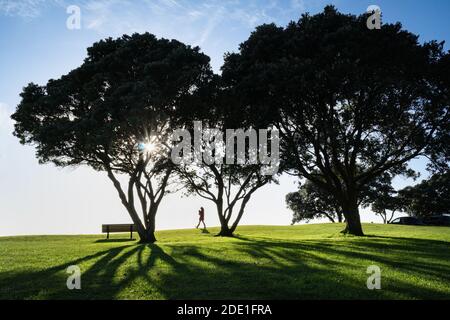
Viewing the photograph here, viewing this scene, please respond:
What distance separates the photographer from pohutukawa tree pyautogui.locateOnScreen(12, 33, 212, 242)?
28.5 meters

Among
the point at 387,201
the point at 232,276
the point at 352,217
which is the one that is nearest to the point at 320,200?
the point at 387,201

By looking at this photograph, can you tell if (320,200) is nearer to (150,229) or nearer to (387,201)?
(387,201)

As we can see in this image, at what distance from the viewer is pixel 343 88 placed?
30.1 m

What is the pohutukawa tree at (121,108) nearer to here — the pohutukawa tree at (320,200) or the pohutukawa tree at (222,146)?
the pohutukawa tree at (222,146)

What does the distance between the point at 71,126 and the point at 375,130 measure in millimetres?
23861

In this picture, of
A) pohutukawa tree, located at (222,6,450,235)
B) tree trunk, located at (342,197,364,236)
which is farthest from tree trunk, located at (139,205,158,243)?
tree trunk, located at (342,197,364,236)

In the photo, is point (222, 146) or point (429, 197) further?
point (429, 197)

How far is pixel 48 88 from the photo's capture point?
33531mm

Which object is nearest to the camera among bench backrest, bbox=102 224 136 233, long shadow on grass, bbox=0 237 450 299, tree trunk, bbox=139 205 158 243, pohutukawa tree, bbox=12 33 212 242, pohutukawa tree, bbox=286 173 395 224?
long shadow on grass, bbox=0 237 450 299

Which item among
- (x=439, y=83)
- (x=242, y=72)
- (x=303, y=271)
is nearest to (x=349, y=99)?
(x=439, y=83)

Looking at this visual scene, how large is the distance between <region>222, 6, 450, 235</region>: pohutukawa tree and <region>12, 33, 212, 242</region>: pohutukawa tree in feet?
16.7

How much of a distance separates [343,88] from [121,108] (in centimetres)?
1585

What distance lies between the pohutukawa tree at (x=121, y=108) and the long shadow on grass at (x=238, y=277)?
40.2 ft

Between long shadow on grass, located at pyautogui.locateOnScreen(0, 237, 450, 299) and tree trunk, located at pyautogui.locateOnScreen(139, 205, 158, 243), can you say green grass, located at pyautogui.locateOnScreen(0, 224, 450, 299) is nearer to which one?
long shadow on grass, located at pyautogui.locateOnScreen(0, 237, 450, 299)
